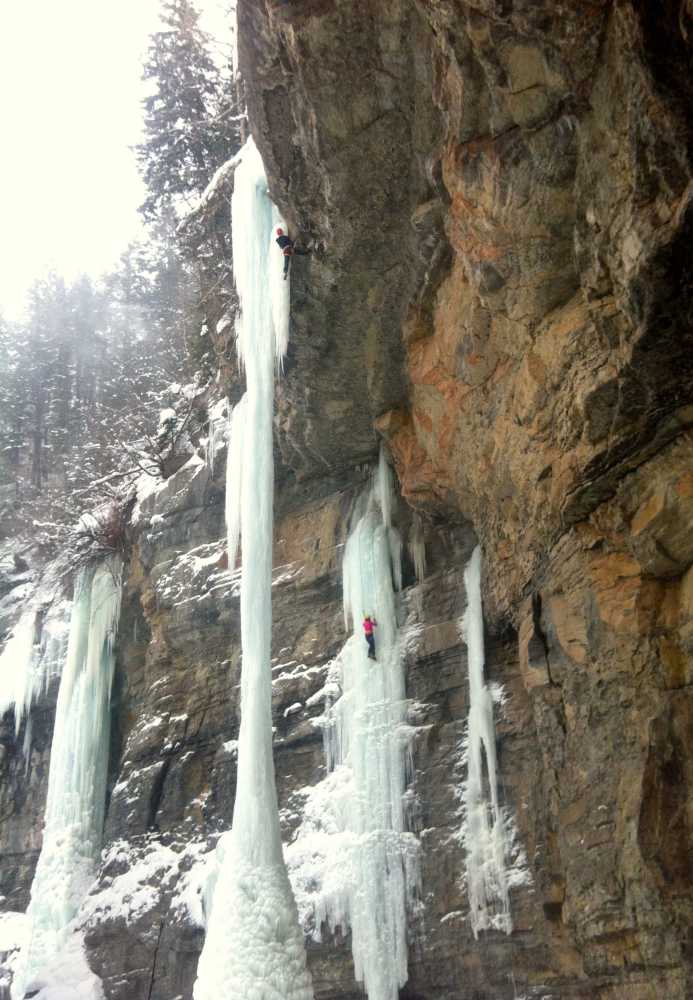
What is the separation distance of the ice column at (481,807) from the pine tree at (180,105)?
31.4 feet

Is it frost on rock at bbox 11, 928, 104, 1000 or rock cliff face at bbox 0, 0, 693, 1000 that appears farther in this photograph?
frost on rock at bbox 11, 928, 104, 1000

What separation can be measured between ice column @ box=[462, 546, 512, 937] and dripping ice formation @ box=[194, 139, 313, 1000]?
1.61 m

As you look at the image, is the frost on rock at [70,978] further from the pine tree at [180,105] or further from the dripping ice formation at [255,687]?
the pine tree at [180,105]

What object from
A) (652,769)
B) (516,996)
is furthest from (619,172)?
(516,996)

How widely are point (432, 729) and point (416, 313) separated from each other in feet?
13.0

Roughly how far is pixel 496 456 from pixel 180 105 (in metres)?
10.4

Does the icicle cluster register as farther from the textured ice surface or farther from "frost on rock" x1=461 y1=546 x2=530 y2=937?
"frost on rock" x1=461 y1=546 x2=530 y2=937

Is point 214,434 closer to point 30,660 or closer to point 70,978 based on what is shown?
point 30,660

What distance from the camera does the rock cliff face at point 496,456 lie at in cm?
594

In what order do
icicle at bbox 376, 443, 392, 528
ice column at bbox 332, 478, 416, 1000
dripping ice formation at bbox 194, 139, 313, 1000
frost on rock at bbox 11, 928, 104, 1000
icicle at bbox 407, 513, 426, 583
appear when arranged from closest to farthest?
dripping ice formation at bbox 194, 139, 313, 1000
ice column at bbox 332, 478, 416, 1000
icicle at bbox 407, 513, 426, 583
frost on rock at bbox 11, 928, 104, 1000
icicle at bbox 376, 443, 392, 528

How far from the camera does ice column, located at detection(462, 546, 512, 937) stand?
8352mm

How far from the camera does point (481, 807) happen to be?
8797mm

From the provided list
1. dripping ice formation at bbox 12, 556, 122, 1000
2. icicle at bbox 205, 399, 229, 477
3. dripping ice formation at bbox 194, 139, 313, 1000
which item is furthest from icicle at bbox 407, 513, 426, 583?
→ dripping ice formation at bbox 12, 556, 122, 1000

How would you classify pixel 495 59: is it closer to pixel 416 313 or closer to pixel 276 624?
pixel 416 313
